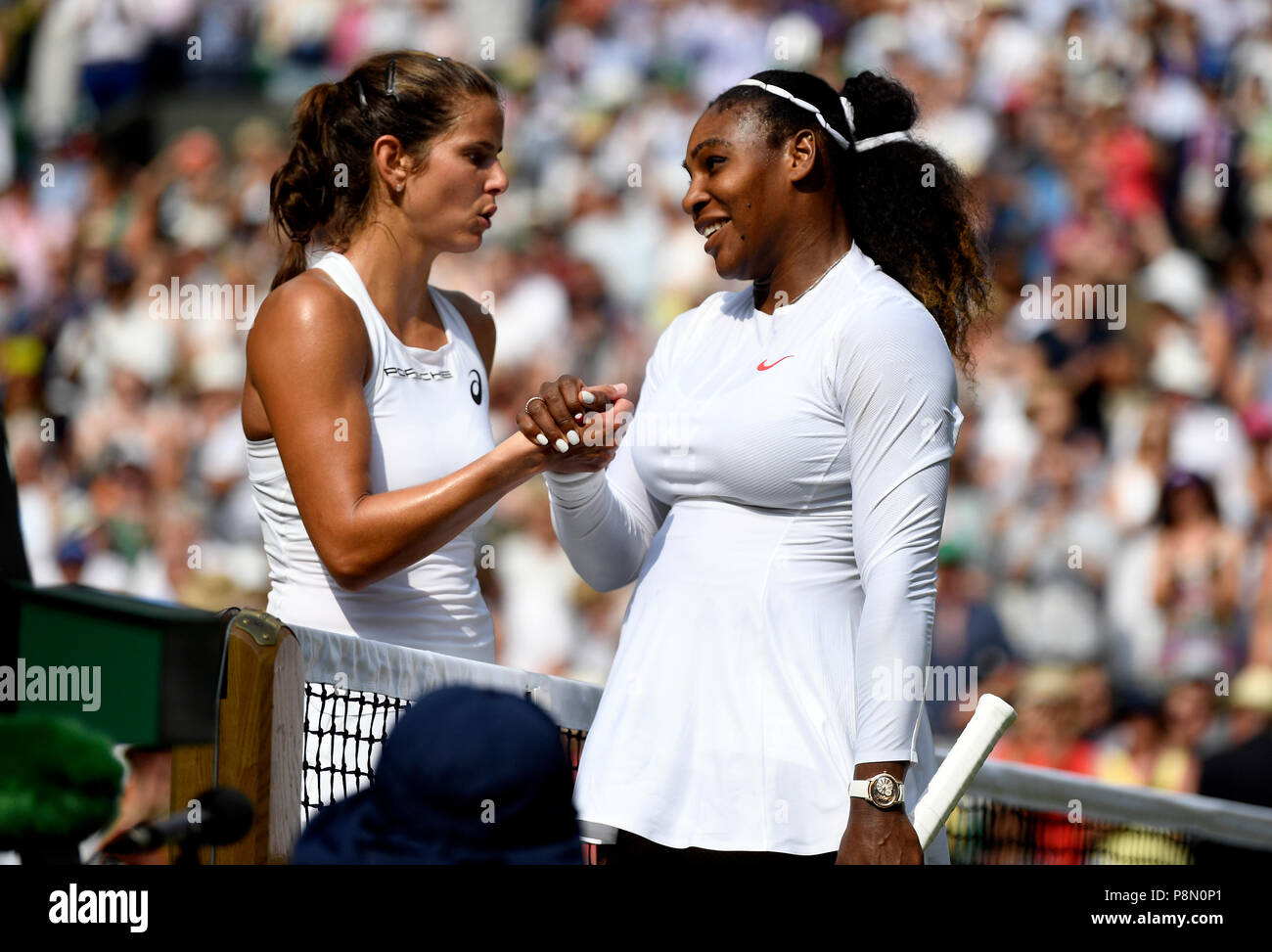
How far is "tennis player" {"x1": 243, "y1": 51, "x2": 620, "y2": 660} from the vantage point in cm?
272

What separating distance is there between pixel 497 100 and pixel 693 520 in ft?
3.50

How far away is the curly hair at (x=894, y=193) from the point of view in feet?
8.66

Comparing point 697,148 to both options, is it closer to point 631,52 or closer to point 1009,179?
point 1009,179

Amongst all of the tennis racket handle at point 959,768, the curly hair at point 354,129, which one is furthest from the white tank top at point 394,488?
the tennis racket handle at point 959,768

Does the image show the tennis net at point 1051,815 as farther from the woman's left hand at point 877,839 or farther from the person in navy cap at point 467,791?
the person in navy cap at point 467,791

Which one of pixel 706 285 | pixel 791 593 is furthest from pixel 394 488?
pixel 706 285

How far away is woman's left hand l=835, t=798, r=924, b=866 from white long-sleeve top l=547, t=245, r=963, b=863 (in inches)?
2.8

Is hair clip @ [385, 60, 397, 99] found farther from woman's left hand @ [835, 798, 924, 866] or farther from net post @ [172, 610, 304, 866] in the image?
woman's left hand @ [835, 798, 924, 866]

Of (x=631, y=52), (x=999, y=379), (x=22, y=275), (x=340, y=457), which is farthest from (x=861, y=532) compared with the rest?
(x=22, y=275)

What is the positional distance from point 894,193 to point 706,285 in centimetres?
594

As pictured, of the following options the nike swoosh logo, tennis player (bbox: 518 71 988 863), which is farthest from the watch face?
the nike swoosh logo

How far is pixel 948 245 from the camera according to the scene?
2672 millimetres

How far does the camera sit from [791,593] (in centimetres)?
239

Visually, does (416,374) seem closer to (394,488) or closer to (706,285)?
(394,488)
